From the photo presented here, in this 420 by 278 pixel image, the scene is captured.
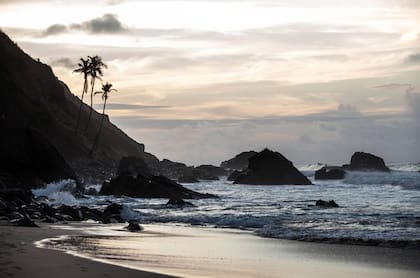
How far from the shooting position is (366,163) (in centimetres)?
11012

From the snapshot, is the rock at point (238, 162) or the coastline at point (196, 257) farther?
the rock at point (238, 162)

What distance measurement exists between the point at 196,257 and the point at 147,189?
3151cm

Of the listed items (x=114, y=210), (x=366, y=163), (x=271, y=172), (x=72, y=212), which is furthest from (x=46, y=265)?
(x=366, y=163)

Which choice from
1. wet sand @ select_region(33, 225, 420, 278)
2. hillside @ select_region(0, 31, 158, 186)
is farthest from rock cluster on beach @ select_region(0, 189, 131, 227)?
hillside @ select_region(0, 31, 158, 186)

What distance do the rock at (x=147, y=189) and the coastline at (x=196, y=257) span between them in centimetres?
2441

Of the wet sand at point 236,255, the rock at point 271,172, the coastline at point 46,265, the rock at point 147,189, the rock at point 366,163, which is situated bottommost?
the wet sand at point 236,255

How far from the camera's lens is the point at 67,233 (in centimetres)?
1855

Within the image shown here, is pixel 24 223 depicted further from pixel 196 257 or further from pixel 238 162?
pixel 238 162

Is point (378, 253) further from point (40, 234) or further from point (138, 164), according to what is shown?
point (138, 164)

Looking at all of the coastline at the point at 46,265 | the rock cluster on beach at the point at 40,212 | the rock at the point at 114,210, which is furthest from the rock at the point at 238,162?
the coastline at the point at 46,265

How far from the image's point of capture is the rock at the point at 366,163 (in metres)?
108

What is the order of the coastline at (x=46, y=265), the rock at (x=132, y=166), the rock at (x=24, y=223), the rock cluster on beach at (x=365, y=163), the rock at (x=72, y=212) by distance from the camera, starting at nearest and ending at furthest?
1. the coastline at (x=46, y=265)
2. the rock at (x=24, y=223)
3. the rock at (x=72, y=212)
4. the rock at (x=132, y=166)
5. the rock cluster on beach at (x=365, y=163)

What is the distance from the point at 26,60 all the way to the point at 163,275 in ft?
243

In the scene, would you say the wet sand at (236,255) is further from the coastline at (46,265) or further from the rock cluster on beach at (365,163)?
the rock cluster on beach at (365,163)
